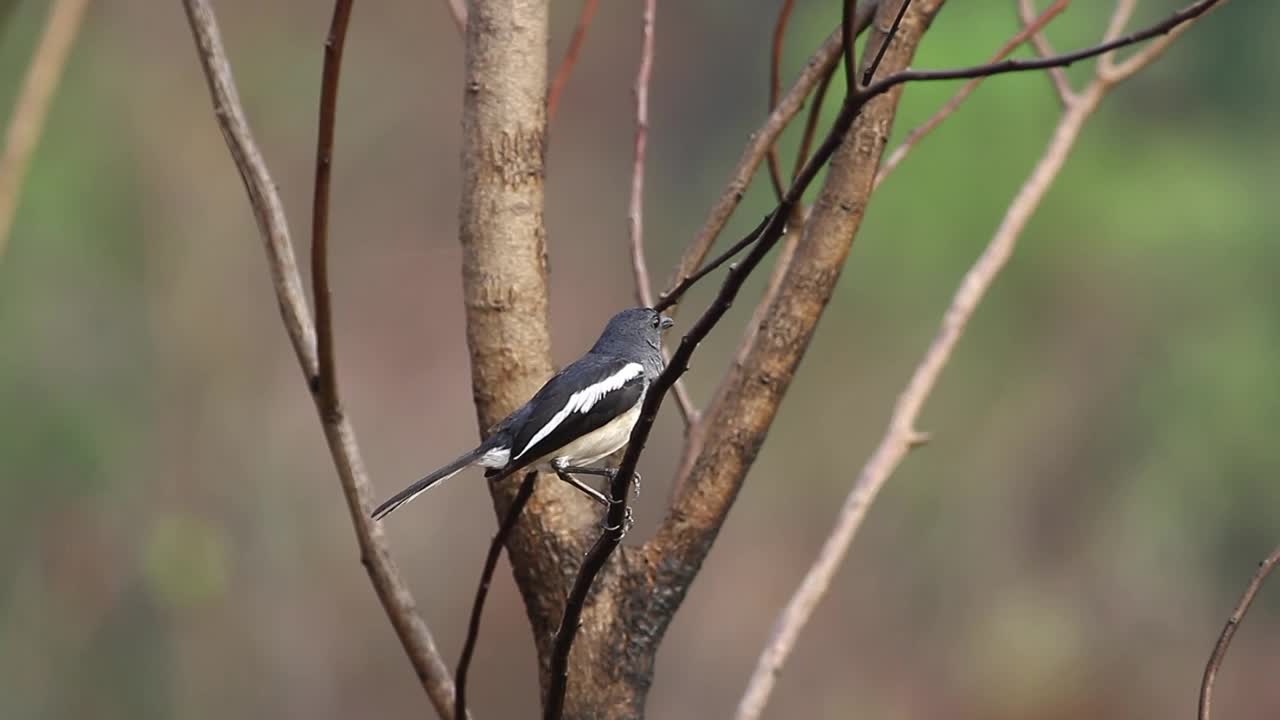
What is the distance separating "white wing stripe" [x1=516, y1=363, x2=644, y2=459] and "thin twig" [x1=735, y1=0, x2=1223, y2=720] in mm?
375

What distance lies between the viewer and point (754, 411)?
4.92 feet

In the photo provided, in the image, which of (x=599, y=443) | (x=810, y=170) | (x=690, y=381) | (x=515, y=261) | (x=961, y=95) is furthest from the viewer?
(x=690, y=381)

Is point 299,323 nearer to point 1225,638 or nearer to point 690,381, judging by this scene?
point 1225,638

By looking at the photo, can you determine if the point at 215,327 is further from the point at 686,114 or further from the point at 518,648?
the point at 686,114

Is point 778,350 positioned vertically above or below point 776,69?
below

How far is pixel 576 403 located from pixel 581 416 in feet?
0.07

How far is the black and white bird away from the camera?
59.5 inches

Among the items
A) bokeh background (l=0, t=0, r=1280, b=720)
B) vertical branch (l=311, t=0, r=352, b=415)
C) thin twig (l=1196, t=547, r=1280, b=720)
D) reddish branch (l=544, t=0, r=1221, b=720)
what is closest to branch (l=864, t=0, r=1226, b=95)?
reddish branch (l=544, t=0, r=1221, b=720)

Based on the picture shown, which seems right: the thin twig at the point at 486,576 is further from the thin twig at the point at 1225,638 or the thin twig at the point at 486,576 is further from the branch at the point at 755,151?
the thin twig at the point at 1225,638

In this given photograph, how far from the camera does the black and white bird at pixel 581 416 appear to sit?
151 centimetres

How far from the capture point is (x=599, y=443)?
1.67 metres

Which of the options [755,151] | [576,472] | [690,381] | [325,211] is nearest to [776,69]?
[755,151]

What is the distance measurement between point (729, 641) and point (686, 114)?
220 centimetres

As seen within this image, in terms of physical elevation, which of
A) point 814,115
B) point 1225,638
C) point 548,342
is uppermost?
point 814,115
